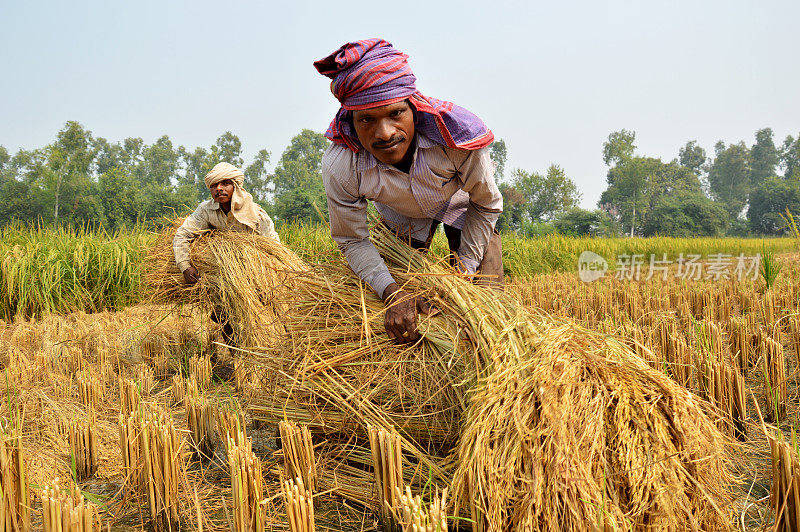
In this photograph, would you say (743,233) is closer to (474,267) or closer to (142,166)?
(474,267)

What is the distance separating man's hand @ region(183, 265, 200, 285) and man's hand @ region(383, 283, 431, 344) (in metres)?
2.66

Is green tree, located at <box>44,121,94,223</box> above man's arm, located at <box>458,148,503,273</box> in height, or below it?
above

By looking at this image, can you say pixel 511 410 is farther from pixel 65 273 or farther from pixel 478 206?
pixel 65 273

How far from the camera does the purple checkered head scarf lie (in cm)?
189

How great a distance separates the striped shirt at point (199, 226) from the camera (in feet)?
13.6

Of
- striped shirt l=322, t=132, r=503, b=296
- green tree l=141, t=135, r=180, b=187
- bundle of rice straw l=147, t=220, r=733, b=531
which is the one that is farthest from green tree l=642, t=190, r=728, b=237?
green tree l=141, t=135, r=180, b=187

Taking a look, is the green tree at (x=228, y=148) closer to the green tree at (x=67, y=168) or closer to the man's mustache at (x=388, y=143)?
the green tree at (x=67, y=168)

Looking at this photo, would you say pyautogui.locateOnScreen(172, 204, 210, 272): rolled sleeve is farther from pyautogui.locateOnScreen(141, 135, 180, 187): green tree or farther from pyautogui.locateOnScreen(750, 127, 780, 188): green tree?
pyautogui.locateOnScreen(750, 127, 780, 188): green tree

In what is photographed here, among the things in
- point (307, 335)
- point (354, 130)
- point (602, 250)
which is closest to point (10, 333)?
point (307, 335)

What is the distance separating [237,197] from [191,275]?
2.43 feet

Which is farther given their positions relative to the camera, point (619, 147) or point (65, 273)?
point (619, 147)

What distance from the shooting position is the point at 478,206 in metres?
2.41

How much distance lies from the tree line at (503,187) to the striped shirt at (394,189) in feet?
70.0

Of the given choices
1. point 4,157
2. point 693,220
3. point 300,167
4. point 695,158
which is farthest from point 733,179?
point 4,157
